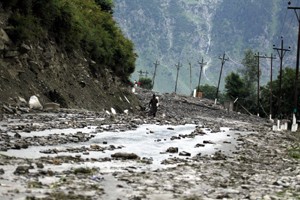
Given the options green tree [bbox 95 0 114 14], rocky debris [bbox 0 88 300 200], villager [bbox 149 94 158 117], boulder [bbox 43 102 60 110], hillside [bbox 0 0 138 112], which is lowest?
rocky debris [bbox 0 88 300 200]

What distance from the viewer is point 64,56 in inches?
1554

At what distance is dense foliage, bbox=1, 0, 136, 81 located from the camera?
32.8m

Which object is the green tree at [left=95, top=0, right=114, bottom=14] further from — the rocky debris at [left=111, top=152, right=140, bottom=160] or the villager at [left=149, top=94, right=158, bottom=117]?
the rocky debris at [left=111, top=152, right=140, bottom=160]

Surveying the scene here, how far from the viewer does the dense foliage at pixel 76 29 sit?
32812 millimetres

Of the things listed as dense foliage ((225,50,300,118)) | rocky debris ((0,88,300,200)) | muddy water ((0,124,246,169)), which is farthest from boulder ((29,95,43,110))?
dense foliage ((225,50,300,118))

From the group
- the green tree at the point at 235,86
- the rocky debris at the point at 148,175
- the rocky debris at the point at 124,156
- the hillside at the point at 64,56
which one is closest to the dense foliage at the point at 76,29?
the hillside at the point at 64,56

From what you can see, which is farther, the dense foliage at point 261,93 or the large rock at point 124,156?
the dense foliage at point 261,93

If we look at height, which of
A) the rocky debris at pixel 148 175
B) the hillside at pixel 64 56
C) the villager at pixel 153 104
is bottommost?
the rocky debris at pixel 148 175

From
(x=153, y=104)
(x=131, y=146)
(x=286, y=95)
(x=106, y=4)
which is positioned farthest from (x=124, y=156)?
(x=286, y=95)

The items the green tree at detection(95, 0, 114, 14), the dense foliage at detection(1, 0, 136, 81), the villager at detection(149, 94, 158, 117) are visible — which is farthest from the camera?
the green tree at detection(95, 0, 114, 14)

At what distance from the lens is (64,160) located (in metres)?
12.3

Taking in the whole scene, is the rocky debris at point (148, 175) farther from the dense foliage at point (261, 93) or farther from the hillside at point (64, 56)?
the dense foliage at point (261, 93)

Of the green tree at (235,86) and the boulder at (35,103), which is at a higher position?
the green tree at (235,86)

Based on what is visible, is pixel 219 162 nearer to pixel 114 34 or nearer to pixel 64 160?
pixel 64 160
